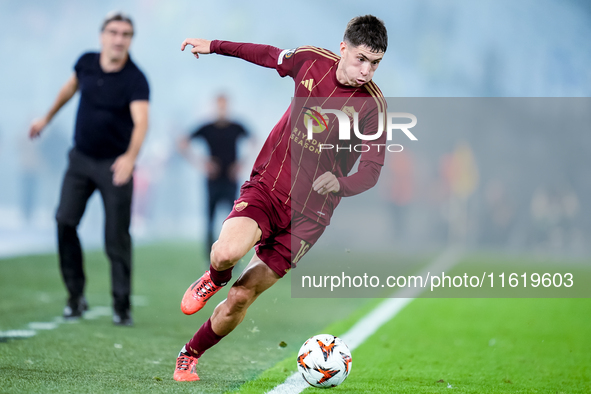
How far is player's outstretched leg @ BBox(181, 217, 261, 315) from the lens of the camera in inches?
146

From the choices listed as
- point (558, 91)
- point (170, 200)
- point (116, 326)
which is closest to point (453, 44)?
point (558, 91)

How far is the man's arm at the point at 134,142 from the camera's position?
19.7 feet

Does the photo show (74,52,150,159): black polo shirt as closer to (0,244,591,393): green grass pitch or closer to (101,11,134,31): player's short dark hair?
(101,11,134,31): player's short dark hair

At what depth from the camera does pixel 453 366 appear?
15.4 ft

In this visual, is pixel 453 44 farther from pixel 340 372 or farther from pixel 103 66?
pixel 340 372

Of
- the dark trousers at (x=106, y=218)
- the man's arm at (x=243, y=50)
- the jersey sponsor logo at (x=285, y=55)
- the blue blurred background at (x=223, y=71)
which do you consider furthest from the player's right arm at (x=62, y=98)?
the blue blurred background at (x=223, y=71)

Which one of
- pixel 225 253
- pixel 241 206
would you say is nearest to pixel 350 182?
pixel 241 206

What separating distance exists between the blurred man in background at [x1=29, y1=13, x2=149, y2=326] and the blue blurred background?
9.58 meters

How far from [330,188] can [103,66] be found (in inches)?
130

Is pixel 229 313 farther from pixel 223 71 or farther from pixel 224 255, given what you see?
pixel 223 71

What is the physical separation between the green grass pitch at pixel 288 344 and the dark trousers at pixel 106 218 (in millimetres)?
385

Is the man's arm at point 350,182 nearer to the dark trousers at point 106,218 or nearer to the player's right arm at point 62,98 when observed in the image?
the dark trousers at point 106,218

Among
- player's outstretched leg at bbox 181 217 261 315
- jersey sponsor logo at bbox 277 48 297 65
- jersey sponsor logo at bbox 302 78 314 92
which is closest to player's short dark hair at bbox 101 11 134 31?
jersey sponsor logo at bbox 277 48 297 65

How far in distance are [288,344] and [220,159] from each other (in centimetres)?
525
